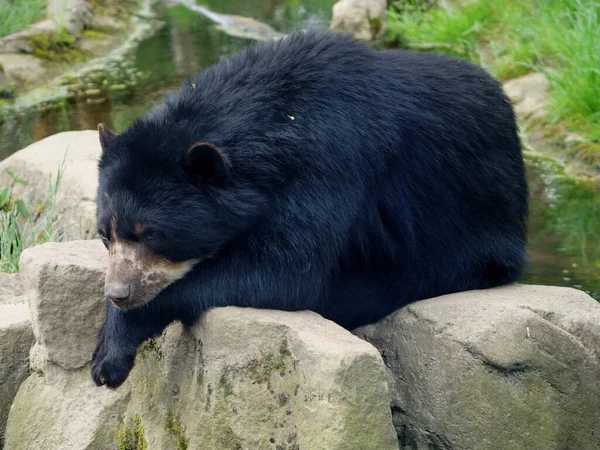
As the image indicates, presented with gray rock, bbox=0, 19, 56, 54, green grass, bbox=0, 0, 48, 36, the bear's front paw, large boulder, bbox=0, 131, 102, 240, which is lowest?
green grass, bbox=0, 0, 48, 36

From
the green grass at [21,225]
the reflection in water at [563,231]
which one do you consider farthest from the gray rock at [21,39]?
the reflection in water at [563,231]

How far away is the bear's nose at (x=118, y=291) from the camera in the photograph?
12.0ft

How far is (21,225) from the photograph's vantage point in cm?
662

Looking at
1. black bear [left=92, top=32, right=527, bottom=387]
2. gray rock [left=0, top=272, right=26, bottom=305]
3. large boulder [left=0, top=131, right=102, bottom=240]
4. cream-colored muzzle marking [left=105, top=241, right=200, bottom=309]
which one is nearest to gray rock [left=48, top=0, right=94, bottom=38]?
large boulder [left=0, top=131, right=102, bottom=240]

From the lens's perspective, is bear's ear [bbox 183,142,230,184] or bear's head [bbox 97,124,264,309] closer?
bear's ear [bbox 183,142,230,184]

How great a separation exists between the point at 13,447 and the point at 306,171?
1837mm

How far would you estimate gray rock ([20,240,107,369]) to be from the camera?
4.07 m

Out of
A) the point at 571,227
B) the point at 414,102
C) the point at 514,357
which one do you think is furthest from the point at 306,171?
the point at 571,227

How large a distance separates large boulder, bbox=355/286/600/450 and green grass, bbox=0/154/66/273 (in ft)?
8.89

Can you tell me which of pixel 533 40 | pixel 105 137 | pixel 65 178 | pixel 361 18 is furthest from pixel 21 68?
pixel 105 137

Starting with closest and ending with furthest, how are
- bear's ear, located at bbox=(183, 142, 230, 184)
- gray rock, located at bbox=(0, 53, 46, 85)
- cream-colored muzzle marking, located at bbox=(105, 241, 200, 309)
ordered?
bear's ear, located at bbox=(183, 142, 230, 184) < cream-colored muzzle marking, located at bbox=(105, 241, 200, 309) < gray rock, located at bbox=(0, 53, 46, 85)

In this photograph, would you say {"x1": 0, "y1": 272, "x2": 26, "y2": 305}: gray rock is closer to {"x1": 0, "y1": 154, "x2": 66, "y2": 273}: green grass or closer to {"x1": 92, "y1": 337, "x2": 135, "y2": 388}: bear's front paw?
{"x1": 0, "y1": 154, "x2": 66, "y2": 273}: green grass

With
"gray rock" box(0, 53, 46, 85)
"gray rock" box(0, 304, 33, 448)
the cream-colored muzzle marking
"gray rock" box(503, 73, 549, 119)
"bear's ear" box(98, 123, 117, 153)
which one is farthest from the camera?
"gray rock" box(0, 53, 46, 85)

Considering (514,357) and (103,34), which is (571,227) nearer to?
(514,357)
